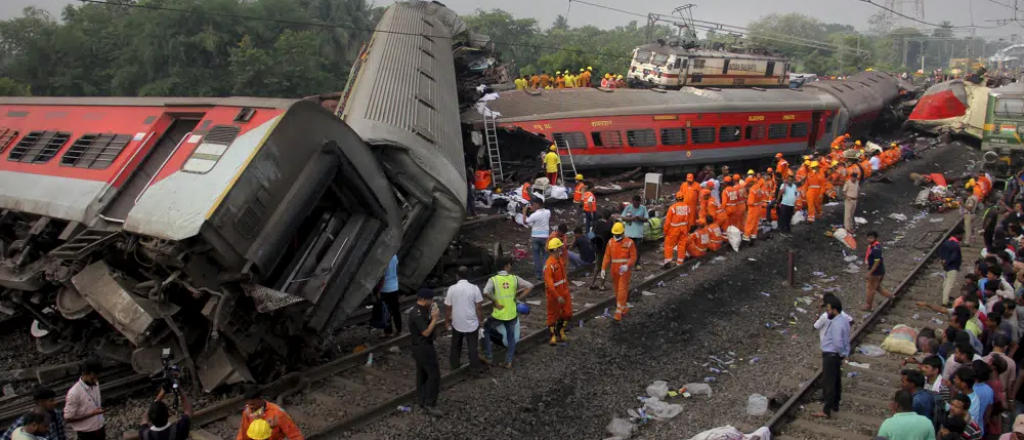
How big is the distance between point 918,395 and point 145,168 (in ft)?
24.1

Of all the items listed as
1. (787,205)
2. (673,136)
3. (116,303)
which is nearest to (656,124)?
(673,136)

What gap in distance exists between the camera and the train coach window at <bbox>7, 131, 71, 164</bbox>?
29.0 feet

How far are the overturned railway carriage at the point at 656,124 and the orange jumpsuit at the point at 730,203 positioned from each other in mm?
6136

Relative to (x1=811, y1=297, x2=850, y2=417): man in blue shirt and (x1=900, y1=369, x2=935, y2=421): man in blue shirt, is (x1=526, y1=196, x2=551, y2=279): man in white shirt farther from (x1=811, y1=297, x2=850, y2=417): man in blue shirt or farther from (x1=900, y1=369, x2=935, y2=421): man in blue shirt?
(x1=900, y1=369, x2=935, y2=421): man in blue shirt

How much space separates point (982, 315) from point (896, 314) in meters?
2.84

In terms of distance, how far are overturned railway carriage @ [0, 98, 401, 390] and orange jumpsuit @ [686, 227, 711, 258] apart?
626cm

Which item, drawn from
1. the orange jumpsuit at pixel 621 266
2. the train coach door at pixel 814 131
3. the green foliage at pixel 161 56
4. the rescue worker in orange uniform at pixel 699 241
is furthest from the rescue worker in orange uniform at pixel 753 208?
the green foliage at pixel 161 56

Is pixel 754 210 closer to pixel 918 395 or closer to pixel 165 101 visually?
pixel 918 395

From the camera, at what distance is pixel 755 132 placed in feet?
71.3

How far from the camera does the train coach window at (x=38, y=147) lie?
883 cm

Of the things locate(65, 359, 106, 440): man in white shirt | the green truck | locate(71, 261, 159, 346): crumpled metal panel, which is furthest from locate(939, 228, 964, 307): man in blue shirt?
the green truck

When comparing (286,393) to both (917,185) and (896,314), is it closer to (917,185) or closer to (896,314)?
(896,314)

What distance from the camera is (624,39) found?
71.1 metres

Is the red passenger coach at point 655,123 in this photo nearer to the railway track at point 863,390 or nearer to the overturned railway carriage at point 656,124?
the overturned railway carriage at point 656,124
